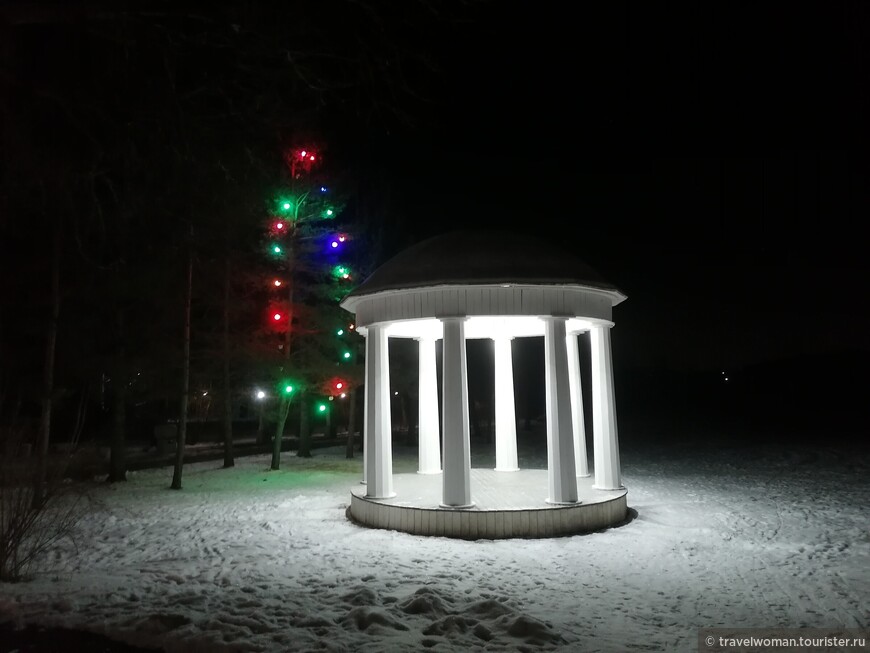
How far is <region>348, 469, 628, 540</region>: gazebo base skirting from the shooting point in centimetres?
1166

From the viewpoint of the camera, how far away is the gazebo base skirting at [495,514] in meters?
11.7

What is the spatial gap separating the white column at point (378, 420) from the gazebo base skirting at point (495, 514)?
1.21ft

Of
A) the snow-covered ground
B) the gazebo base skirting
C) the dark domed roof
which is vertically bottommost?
the snow-covered ground

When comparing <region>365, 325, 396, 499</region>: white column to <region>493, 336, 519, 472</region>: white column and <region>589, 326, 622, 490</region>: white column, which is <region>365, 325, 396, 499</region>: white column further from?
<region>493, 336, 519, 472</region>: white column

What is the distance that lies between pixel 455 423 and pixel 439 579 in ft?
12.6

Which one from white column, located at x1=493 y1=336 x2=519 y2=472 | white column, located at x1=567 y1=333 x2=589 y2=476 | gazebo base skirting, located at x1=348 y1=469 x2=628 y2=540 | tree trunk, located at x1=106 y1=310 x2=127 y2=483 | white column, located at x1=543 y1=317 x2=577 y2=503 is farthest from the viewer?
tree trunk, located at x1=106 y1=310 x2=127 y2=483

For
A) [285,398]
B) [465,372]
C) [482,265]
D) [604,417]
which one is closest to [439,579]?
[465,372]

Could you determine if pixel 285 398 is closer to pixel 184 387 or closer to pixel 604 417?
pixel 184 387

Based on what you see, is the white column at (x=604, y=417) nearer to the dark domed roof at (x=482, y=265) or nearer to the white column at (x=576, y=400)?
the white column at (x=576, y=400)

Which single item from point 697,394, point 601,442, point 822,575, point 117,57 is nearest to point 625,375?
point 697,394

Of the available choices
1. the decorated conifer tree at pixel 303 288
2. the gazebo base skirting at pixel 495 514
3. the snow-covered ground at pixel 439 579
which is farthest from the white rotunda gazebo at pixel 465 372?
the decorated conifer tree at pixel 303 288

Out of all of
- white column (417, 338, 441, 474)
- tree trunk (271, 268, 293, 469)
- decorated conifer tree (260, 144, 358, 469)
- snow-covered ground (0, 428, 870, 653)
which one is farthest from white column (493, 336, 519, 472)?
tree trunk (271, 268, 293, 469)

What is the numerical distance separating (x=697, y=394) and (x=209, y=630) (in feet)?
232

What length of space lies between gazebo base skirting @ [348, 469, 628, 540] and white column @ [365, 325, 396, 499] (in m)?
0.37
